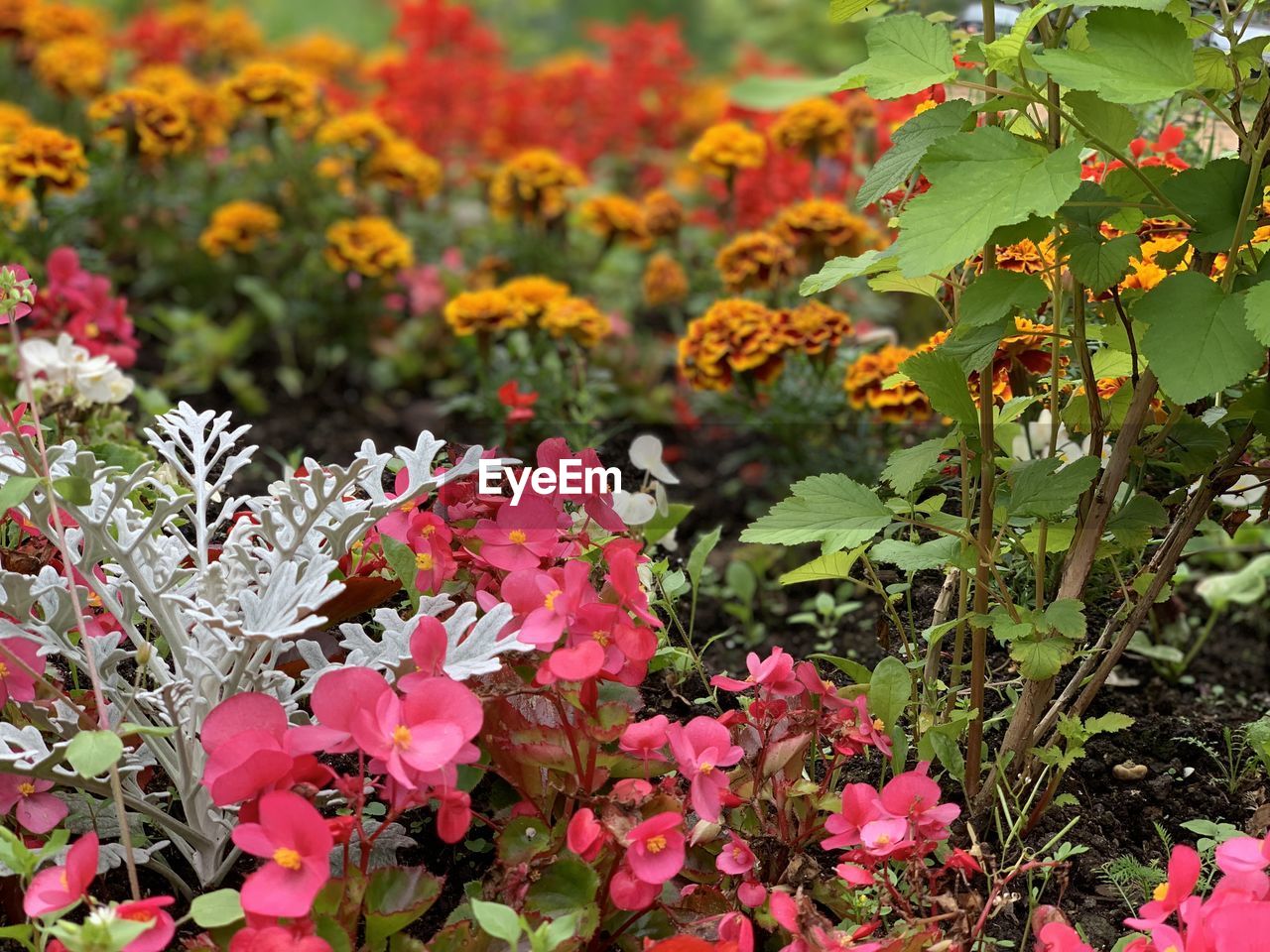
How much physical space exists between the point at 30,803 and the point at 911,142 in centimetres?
99

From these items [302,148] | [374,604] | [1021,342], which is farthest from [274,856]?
[302,148]

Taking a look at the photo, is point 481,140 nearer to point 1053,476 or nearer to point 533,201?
point 533,201

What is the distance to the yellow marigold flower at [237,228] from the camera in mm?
3113

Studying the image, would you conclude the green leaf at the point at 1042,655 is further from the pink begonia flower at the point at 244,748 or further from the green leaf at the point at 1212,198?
the pink begonia flower at the point at 244,748

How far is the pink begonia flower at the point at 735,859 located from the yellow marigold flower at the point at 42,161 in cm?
206

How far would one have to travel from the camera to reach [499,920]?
101 centimetres

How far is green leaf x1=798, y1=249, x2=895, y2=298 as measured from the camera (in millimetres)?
1203

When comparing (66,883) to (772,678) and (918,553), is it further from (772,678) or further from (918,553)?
(918,553)

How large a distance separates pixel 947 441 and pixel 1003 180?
0.37 m

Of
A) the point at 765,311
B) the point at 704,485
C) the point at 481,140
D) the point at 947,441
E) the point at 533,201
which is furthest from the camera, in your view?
the point at 481,140

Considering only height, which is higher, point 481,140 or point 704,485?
point 481,140

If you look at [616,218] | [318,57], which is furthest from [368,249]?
[318,57]

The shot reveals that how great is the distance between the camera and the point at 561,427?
240 cm

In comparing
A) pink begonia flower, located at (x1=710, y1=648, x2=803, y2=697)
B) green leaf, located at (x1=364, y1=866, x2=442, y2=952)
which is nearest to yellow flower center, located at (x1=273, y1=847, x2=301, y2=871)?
green leaf, located at (x1=364, y1=866, x2=442, y2=952)
